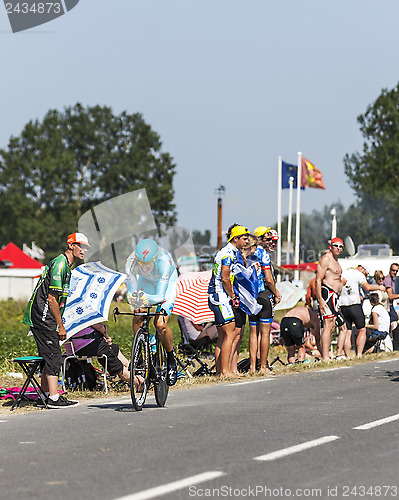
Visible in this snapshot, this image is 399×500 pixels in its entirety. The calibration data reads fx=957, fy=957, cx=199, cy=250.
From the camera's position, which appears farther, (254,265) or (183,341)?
(183,341)

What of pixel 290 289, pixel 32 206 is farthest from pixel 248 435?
pixel 32 206

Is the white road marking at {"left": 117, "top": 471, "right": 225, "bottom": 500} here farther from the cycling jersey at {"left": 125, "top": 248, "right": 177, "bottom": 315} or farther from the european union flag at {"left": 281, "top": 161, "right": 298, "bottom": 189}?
the european union flag at {"left": 281, "top": 161, "right": 298, "bottom": 189}

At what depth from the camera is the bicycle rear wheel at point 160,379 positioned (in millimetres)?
9977

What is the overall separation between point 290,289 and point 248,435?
1328 cm

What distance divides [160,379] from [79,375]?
2741mm

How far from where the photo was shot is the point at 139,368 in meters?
9.66

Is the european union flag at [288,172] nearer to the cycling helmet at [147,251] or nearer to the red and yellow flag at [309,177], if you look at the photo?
the red and yellow flag at [309,177]

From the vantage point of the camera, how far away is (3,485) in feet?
19.6

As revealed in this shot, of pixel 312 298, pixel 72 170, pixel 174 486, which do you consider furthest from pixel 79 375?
pixel 72 170

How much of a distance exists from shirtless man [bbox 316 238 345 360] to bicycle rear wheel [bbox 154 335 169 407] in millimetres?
6453

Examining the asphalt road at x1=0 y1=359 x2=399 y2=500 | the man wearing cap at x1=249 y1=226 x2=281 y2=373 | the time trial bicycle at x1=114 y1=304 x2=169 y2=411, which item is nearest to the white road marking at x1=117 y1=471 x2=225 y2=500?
the asphalt road at x1=0 y1=359 x2=399 y2=500

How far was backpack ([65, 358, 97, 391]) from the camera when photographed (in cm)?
1243

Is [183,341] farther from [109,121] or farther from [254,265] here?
[109,121]

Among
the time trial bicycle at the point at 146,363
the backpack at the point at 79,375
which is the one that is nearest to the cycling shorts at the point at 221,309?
the backpack at the point at 79,375
